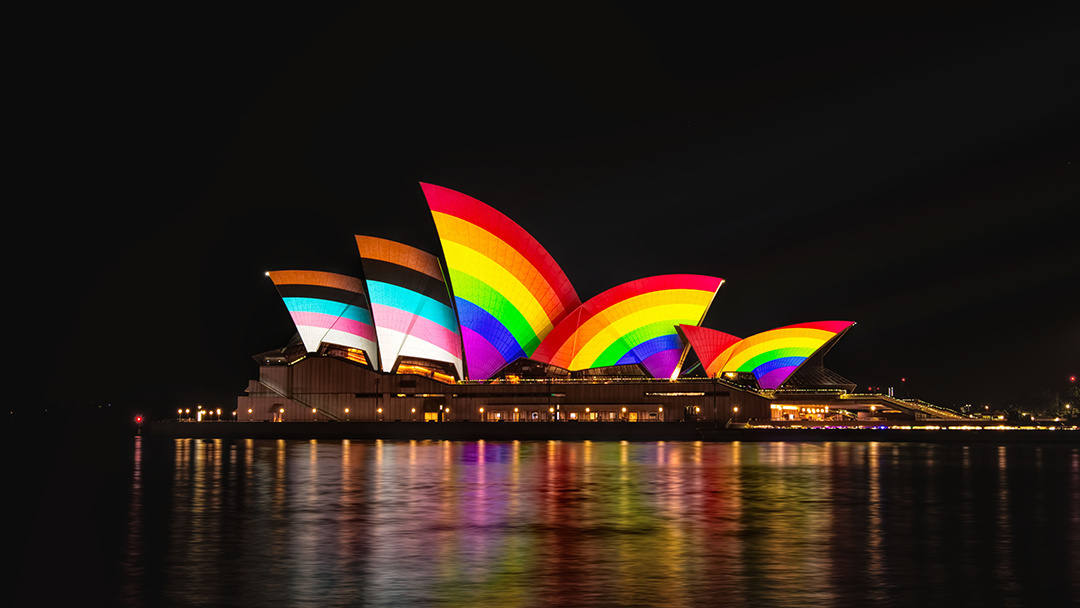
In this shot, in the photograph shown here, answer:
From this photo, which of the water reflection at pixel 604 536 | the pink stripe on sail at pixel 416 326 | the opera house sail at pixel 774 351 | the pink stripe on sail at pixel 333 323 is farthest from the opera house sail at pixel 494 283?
the water reflection at pixel 604 536

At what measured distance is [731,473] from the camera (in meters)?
35.0

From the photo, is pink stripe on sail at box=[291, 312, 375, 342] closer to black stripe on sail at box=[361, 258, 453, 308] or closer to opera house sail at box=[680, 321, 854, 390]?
black stripe on sail at box=[361, 258, 453, 308]

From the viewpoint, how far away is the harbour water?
45.6ft

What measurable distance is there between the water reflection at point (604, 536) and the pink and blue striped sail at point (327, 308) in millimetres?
38196

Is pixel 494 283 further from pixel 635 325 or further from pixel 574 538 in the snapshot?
pixel 574 538

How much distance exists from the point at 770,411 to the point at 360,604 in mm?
65395

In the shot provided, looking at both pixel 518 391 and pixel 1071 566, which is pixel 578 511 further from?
pixel 518 391

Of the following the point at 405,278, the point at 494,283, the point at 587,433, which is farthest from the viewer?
the point at 405,278

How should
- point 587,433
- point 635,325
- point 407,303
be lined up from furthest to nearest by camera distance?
point 635,325
point 407,303
point 587,433

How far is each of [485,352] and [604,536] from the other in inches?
2147

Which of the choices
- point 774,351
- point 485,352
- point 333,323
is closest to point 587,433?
point 485,352

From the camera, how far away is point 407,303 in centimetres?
7169

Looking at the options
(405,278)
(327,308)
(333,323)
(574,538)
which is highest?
(405,278)

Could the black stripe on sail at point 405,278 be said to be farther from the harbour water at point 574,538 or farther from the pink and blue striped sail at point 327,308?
the harbour water at point 574,538
